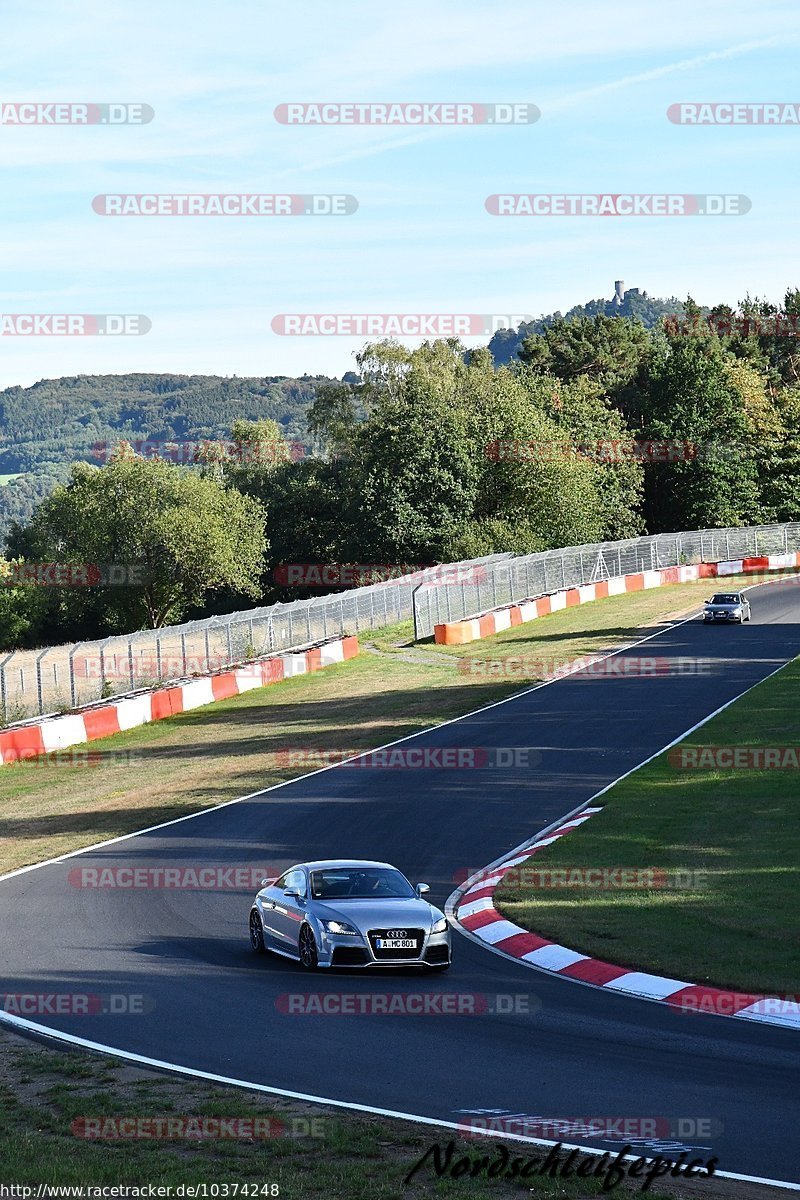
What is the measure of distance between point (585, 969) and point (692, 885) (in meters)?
3.44

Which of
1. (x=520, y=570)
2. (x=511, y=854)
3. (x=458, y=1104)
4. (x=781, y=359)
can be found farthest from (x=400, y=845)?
(x=781, y=359)

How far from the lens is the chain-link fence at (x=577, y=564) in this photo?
5489cm

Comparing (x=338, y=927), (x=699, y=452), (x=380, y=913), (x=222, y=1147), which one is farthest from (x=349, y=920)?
(x=699, y=452)

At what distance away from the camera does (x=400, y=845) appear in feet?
71.1

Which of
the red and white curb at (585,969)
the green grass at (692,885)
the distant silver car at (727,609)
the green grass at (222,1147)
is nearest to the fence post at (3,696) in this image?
the green grass at (692,885)

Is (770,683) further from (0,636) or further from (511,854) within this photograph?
(0,636)

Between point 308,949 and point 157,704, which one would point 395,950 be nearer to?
point 308,949

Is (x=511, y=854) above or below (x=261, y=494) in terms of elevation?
below

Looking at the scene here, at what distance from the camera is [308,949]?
50.6 feet

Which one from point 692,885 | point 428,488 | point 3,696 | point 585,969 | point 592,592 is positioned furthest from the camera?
point 428,488

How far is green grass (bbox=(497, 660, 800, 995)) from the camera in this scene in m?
14.3

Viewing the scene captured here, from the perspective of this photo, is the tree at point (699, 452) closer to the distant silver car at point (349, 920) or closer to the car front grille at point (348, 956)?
the distant silver car at point (349, 920)

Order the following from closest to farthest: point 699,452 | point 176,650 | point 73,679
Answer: point 73,679, point 176,650, point 699,452

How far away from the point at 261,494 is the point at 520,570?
34.4 m
